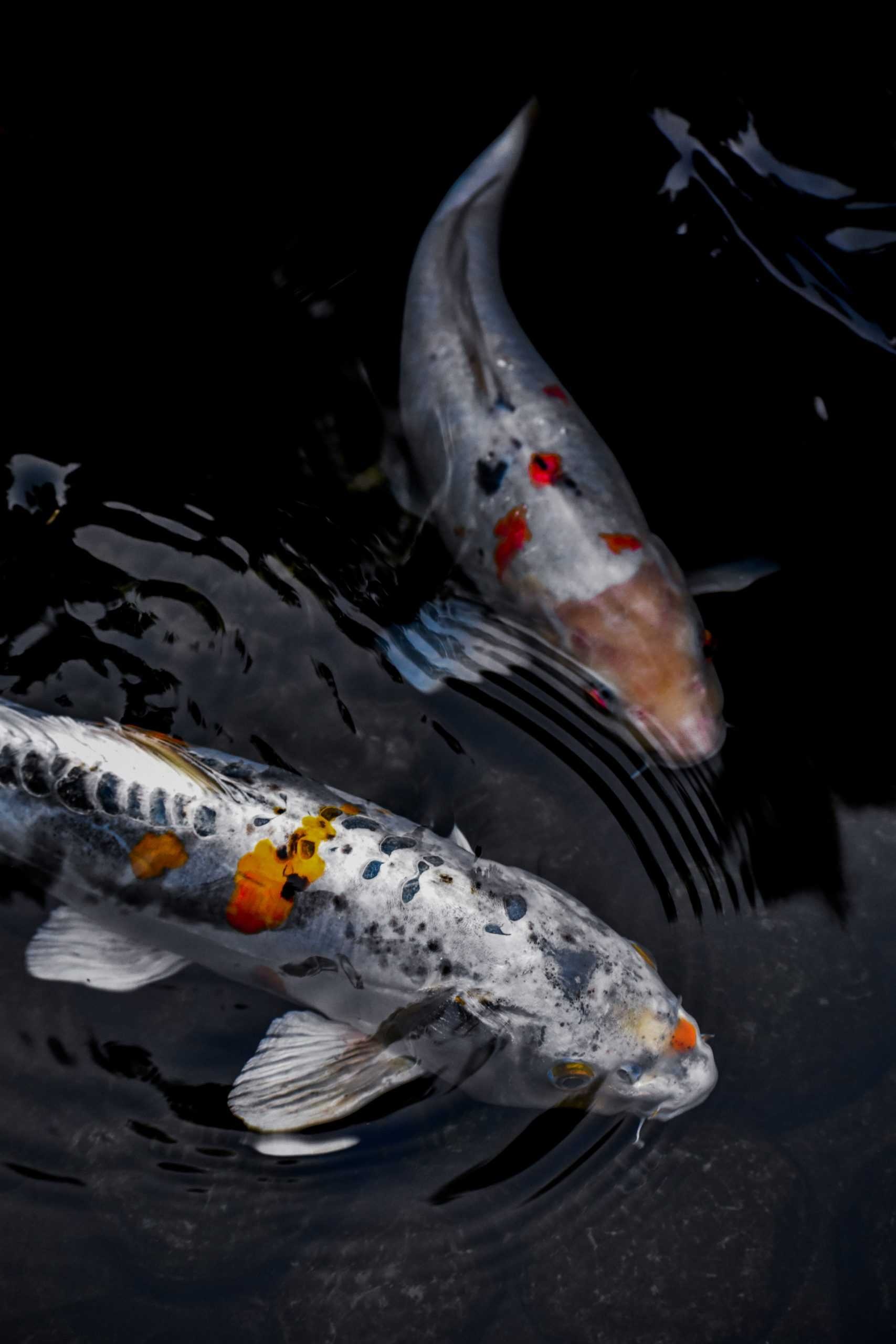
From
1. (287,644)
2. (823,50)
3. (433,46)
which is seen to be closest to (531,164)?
(433,46)

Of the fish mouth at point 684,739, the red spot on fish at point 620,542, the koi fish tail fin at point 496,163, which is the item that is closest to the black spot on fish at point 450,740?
the fish mouth at point 684,739

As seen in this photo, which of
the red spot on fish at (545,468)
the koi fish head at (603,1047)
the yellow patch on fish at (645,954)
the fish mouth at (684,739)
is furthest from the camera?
the red spot on fish at (545,468)

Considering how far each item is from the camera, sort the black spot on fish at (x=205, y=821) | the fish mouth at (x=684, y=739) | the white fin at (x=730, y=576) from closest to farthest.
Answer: the black spot on fish at (x=205, y=821) → the fish mouth at (x=684, y=739) → the white fin at (x=730, y=576)

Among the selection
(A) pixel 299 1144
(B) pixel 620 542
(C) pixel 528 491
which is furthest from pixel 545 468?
(A) pixel 299 1144

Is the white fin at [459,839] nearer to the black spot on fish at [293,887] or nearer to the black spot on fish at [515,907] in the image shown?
the black spot on fish at [515,907]

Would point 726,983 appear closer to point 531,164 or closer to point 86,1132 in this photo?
point 86,1132

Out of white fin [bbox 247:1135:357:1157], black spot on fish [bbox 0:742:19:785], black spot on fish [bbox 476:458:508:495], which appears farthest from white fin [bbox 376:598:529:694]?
white fin [bbox 247:1135:357:1157]

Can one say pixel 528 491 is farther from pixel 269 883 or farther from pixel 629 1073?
pixel 629 1073
